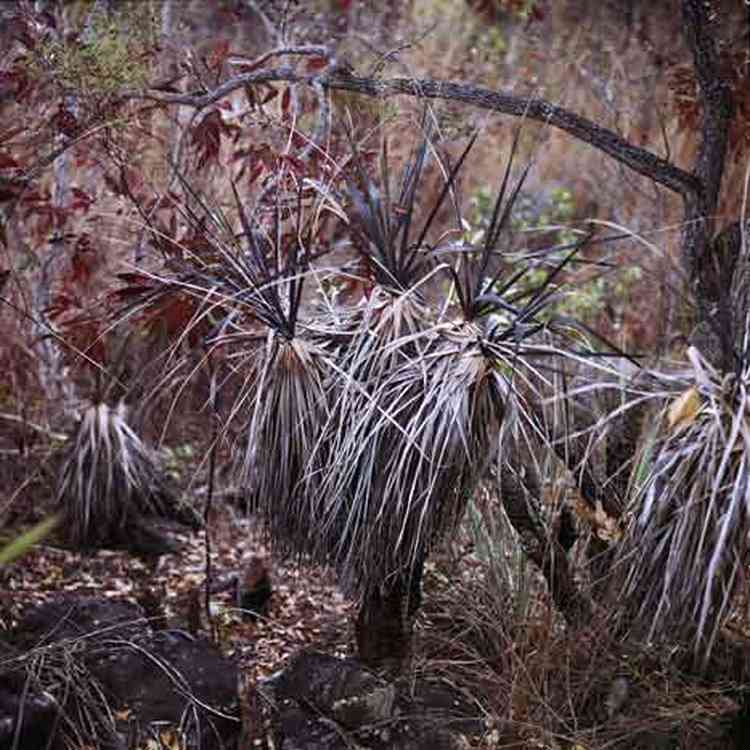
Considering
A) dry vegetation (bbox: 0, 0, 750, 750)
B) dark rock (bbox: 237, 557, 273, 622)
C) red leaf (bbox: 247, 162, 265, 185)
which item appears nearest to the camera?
dry vegetation (bbox: 0, 0, 750, 750)

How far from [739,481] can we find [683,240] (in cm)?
149

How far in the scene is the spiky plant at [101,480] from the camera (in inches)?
189

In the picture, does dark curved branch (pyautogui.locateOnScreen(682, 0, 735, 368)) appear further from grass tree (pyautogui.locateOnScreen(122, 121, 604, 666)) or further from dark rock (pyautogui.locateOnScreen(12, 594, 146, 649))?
dark rock (pyautogui.locateOnScreen(12, 594, 146, 649))

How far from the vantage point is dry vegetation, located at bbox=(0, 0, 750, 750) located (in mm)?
2852

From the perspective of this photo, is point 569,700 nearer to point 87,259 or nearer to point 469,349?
point 469,349

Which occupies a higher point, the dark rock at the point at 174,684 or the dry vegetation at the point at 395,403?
the dry vegetation at the point at 395,403

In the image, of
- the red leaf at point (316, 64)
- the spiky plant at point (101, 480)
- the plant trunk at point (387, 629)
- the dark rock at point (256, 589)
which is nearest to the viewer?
the plant trunk at point (387, 629)

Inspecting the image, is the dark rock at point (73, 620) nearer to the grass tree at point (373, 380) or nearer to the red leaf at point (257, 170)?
the grass tree at point (373, 380)

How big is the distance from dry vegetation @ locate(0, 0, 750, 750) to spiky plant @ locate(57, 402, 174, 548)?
0.05 feet

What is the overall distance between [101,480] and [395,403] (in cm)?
227

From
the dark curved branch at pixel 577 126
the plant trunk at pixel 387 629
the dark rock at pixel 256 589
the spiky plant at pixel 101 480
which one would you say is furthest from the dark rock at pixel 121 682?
the dark curved branch at pixel 577 126

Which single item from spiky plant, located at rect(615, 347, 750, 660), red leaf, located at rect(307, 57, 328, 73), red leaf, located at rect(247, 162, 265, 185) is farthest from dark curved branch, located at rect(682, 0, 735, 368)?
red leaf, located at rect(247, 162, 265, 185)

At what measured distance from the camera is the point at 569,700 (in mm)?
3184

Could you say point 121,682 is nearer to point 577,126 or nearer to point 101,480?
point 101,480
